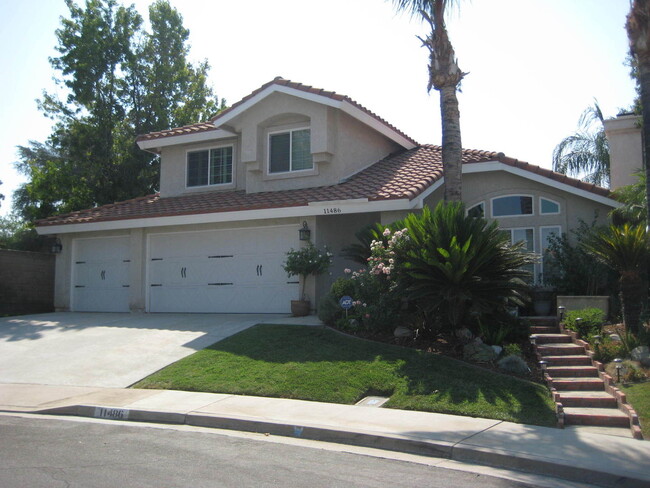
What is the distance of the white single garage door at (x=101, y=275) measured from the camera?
60.2ft

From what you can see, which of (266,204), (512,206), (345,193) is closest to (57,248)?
(266,204)

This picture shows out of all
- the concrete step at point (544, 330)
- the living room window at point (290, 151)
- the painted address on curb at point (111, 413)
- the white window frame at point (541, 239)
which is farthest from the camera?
the living room window at point (290, 151)

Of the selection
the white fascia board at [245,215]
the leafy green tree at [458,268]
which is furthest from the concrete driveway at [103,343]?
the leafy green tree at [458,268]

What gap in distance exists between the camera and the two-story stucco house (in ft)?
49.9

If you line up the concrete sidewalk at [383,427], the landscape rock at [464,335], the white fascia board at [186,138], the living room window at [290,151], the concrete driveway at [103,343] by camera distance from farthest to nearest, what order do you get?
the white fascia board at [186,138] < the living room window at [290,151] < the concrete driveway at [103,343] < the landscape rock at [464,335] < the concrete sidewalk at [383,427]

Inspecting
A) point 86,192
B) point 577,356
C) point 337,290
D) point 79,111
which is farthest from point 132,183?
point 577,356

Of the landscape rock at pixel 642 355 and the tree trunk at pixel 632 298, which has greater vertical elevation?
the tree trunk at pixel 632 298

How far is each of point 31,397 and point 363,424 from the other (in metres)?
5.44

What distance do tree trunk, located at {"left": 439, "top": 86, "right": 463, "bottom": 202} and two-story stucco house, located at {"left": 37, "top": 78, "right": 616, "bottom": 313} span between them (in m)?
1.46

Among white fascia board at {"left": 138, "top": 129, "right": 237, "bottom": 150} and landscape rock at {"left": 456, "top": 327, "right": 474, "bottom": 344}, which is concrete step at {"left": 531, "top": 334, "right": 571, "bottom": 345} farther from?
white fascia board at {"left": 138, "top": 129, "right": 237, "bottom": 150}

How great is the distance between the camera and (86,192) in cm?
2602

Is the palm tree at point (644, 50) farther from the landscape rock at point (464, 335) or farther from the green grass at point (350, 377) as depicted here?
the green grass at point (350, 377)

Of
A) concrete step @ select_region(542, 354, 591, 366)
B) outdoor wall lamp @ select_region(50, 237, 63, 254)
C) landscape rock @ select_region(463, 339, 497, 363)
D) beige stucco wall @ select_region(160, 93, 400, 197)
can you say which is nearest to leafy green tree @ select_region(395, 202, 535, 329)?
landscape rock @ select_region(463, 339, 497, 363)

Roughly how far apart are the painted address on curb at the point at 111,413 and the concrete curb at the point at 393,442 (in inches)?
0.7
